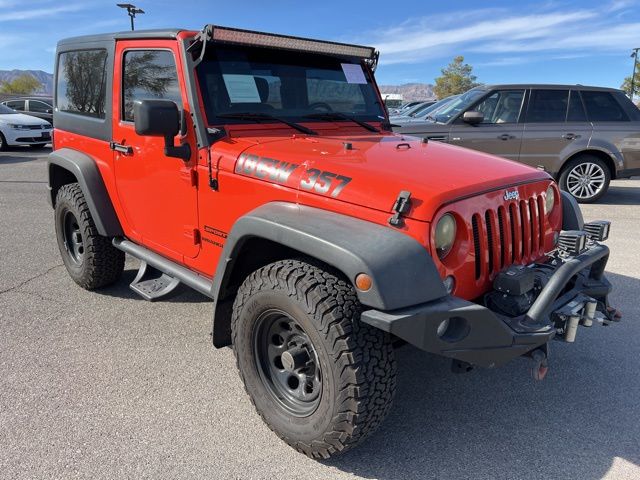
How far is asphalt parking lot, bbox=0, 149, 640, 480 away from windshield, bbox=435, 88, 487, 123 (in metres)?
4.72

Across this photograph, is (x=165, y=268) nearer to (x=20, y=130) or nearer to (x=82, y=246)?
(x=82, y=246)

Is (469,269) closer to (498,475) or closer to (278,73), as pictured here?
(498,475)

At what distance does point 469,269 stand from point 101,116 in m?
2.87

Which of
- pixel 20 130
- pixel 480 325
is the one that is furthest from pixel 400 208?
pixel 20 130

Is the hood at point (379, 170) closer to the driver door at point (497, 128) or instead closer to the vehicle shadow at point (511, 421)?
the vehicle shadow at point (511, 421)

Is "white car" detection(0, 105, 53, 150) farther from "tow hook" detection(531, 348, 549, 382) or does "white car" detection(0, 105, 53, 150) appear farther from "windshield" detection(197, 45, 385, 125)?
"tow hook" detection(531, 348, 549, 382)

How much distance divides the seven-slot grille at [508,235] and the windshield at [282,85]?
144 cm

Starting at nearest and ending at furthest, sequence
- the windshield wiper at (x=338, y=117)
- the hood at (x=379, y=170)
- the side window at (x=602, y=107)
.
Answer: the hood at (x=379, y=170)
the windshield wiper at (x=338, y=117)
the side window at (x=602, y=107)

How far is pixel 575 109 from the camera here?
809cm

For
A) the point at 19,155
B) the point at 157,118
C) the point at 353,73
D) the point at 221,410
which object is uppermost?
the point at 353,73

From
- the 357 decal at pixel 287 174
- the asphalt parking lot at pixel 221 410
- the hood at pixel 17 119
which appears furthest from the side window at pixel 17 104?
the 357 decal at pixel 287 174

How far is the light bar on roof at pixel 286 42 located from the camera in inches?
115

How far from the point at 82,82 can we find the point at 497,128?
617cm

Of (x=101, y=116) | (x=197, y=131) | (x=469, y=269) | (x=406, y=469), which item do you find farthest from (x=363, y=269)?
(x=101, y=116)
